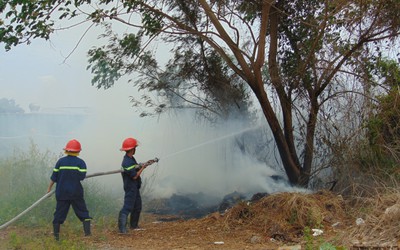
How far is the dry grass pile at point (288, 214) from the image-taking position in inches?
299

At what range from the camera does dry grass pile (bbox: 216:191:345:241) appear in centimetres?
761

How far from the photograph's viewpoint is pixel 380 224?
6.46m

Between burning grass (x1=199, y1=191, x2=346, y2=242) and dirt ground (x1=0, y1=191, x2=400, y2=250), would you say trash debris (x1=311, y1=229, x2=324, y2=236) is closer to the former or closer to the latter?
dirt ground (x1=0, y1=191, x2=400, y2=250)

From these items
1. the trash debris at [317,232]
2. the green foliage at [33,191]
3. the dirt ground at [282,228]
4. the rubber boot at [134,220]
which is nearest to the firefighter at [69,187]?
the dirt ground at [282,228]

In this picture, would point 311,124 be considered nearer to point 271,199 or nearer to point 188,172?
point 271,199

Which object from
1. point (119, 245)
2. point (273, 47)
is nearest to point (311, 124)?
point (273, 47)

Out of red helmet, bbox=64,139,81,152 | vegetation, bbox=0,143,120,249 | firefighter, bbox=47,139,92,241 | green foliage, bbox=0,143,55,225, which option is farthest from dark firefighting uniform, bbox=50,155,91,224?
green foliage, bbox=0,143,55,225

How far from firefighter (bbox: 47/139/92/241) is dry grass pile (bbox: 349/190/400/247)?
3.93 m

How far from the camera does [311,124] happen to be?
34.5ft

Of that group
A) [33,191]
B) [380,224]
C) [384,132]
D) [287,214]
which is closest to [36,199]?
[33,191]

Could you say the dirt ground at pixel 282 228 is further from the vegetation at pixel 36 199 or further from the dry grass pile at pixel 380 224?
the vegetation at pixel 36 199

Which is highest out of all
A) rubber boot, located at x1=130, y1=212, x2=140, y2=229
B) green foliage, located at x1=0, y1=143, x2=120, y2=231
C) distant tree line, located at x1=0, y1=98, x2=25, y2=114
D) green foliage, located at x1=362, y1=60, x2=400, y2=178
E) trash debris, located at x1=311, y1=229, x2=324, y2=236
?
distant tree line, located at x1=0, y1=98, x2=25, y2=114

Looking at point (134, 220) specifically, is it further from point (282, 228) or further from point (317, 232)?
point (317, 232)

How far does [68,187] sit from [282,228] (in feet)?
10.6
